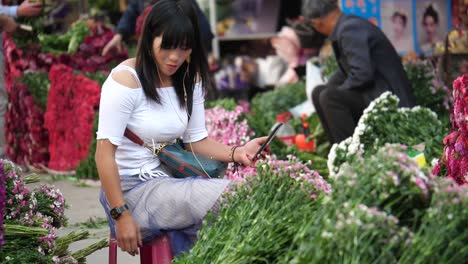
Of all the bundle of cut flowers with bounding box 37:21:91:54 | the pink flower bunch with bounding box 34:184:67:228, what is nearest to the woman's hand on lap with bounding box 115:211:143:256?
the pink flower bunch with bounding box 34:184:67:228

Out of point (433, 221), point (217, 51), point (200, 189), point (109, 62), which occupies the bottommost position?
point (217, 51)

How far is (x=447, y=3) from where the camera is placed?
8.38 m

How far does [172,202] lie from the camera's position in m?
3.93

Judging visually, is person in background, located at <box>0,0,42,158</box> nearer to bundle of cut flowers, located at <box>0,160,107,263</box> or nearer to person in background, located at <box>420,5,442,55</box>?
person in background, located at <box>420,5,442,55</box>

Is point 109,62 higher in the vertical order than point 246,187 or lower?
lower

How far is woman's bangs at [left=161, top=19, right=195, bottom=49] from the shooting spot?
3920mm

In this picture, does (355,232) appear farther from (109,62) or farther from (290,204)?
(109,62)

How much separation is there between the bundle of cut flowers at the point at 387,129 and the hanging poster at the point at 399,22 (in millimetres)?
2052

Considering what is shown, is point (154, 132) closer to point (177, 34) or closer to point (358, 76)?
point (177, 34)

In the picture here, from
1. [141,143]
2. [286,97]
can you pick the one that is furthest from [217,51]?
[141,143]

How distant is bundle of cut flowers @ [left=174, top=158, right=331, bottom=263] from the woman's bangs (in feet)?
2.25

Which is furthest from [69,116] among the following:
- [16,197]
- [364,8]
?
[16,197]

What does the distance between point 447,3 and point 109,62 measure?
9.57ft

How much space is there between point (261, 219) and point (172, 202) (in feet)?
2.58
